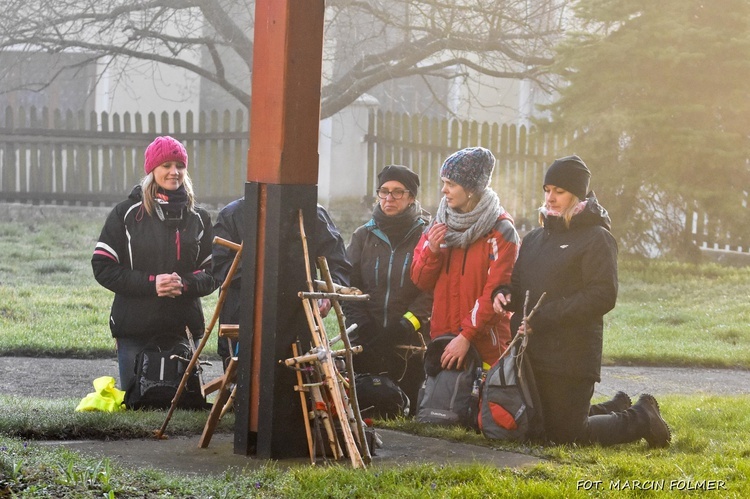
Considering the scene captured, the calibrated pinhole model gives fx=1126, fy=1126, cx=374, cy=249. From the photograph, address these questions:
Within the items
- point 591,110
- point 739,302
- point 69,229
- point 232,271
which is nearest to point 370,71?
point 591,110

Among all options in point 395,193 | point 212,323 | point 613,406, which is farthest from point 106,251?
point 613,406

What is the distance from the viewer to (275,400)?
612 centimetres

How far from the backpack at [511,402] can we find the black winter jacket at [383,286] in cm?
136

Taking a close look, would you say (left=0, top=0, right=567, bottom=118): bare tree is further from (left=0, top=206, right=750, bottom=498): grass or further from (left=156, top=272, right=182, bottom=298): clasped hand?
(left=156, top=272, right=182, bottom=298): clasped hand

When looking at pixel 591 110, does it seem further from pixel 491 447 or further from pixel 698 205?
pixel 491 447

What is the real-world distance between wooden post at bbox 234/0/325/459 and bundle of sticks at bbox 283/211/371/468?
10cm

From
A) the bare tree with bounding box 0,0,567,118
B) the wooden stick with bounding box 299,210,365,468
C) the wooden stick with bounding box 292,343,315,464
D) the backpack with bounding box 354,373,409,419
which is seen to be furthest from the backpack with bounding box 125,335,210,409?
the bare tree with bounding box 0,0,567,118

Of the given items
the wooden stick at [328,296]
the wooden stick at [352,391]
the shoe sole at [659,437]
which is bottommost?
the shoe sole at [659,437]

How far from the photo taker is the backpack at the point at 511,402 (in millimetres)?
6805

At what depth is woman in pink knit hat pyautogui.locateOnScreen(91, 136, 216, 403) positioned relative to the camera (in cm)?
781

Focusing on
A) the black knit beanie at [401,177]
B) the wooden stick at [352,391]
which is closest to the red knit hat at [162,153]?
the black knit beanie at [401,177]

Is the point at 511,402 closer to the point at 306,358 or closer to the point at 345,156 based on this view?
the point at 306,358

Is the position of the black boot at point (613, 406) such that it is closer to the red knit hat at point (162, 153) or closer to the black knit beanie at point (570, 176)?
the black knit beanie at point (570, 176)

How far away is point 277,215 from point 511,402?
1.88 m
